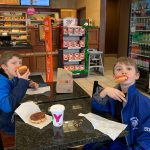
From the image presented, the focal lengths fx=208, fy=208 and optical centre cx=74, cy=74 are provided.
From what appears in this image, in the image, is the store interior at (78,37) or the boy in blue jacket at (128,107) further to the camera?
the store interior at (78,37)

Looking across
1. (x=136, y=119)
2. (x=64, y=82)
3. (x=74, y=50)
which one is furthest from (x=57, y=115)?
(x=74, y=50)

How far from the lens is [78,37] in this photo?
19.5ft

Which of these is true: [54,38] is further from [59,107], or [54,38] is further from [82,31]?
[59,107]

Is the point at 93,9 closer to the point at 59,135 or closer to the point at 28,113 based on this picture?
the point at 28,113

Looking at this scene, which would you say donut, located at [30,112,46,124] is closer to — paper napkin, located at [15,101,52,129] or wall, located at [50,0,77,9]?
paper napkin, located at [15,101,52,129]

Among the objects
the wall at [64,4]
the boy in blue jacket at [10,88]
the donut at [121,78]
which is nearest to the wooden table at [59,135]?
the boy in blue jacket at [10,88]

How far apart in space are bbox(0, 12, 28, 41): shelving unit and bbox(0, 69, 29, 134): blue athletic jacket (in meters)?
7.10

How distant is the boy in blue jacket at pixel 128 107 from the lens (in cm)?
126

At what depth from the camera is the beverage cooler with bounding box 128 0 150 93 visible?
15.2ft

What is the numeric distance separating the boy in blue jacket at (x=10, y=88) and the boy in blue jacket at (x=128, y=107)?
1.76 feet

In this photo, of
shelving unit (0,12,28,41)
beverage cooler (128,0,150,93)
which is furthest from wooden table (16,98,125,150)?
shelving unit (0,12,28,41)

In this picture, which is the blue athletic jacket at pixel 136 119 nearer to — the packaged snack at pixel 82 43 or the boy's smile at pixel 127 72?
the boy's smile at pixel 127 72

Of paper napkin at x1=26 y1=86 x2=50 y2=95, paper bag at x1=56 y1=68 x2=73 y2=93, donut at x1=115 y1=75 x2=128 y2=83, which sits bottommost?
paper napkin at x1=26 y1=86 x2=50 y2=95

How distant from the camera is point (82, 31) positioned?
5730 millimetres
